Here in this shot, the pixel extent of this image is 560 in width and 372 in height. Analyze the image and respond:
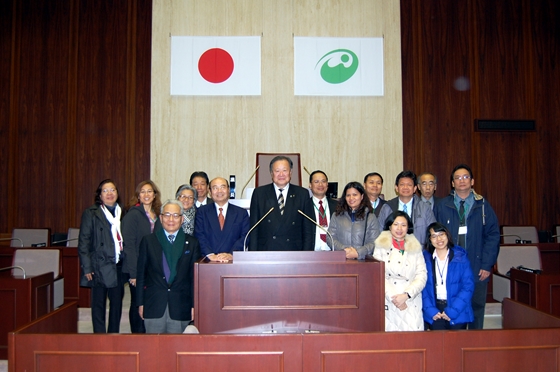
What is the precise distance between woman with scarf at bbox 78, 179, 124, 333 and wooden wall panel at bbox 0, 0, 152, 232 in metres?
3.80

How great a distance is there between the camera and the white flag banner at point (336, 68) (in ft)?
24.1

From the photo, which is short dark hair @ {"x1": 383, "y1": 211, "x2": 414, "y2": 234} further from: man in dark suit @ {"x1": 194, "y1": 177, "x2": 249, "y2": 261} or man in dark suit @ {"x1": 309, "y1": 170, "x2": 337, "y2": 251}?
man in dark suit @ {"x1": 194, "y1": 177, "x2": 249, "y2": 261}

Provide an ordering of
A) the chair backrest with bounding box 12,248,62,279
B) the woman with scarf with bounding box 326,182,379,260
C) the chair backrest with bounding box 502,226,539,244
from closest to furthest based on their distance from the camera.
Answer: the woman with scarf with bounding box 326,182,379,260
the chair backrest with bounding box 12,248,62,279
the chair backrest with bounding box 502,226,539,244

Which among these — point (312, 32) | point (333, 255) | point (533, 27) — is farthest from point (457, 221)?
point (533, 27)

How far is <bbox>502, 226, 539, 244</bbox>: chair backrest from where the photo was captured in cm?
657

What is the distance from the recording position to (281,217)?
332 centimetres

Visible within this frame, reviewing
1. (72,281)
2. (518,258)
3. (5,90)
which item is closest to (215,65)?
(5,90)

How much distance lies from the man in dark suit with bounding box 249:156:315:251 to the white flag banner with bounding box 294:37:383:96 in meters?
4.25

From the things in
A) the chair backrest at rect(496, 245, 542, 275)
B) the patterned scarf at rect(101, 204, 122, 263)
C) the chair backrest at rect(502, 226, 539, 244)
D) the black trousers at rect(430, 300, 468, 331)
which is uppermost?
the patterned scarf at rect(101, 204, 122, 263)

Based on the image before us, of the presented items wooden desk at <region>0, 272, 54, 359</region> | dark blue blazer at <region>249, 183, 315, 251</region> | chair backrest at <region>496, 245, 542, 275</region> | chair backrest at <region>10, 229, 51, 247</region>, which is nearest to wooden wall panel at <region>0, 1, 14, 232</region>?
chair backrest at <region>10, 229, 51, 247</region>

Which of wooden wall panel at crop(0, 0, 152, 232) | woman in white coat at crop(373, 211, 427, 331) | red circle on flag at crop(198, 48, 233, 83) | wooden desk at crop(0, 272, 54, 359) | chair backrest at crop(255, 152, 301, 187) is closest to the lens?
woman in white coat at crop(373, 211, 427, 331)

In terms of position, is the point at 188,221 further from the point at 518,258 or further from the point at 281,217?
the point at 518,258

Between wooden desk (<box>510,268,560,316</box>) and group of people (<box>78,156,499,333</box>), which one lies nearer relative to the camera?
group of people (<box>78,156,499,333</box>)

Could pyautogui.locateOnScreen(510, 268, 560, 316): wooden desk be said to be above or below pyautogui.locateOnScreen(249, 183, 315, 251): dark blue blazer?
below
